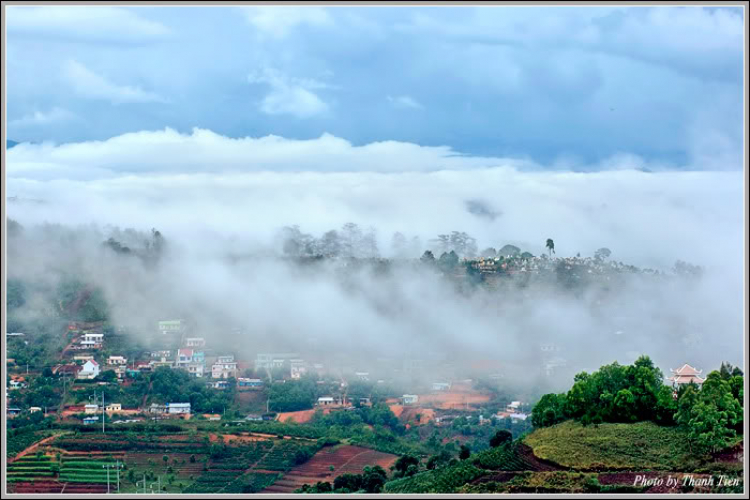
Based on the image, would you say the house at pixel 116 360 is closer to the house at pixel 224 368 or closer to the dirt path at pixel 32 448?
the house at pixel 224 368

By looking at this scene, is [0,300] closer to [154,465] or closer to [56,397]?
[154,465]

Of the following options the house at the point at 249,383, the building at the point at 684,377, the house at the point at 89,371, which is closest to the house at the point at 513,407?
the building at the point at 684,377

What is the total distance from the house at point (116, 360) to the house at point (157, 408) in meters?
1.63

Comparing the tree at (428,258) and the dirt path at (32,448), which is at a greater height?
the tree at (428,258)

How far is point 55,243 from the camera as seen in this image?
2236cm

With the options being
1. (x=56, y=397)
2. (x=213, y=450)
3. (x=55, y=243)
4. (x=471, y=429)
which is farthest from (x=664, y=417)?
(x=55, y=243)

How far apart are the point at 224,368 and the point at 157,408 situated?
193cm

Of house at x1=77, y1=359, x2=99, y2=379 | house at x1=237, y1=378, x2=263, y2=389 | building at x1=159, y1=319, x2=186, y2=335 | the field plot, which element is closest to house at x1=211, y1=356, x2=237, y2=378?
house at x1=237, y1=378, x2=263, y2=389

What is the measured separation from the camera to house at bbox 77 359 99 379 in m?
18.6

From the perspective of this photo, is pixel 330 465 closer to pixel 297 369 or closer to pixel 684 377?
pixel 297 369

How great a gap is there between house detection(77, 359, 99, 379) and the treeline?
878 centimetres

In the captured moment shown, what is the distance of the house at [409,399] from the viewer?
60.8ft

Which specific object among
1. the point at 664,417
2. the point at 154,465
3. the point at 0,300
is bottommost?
the point at 154,465

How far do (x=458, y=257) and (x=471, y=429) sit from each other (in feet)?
22.8
